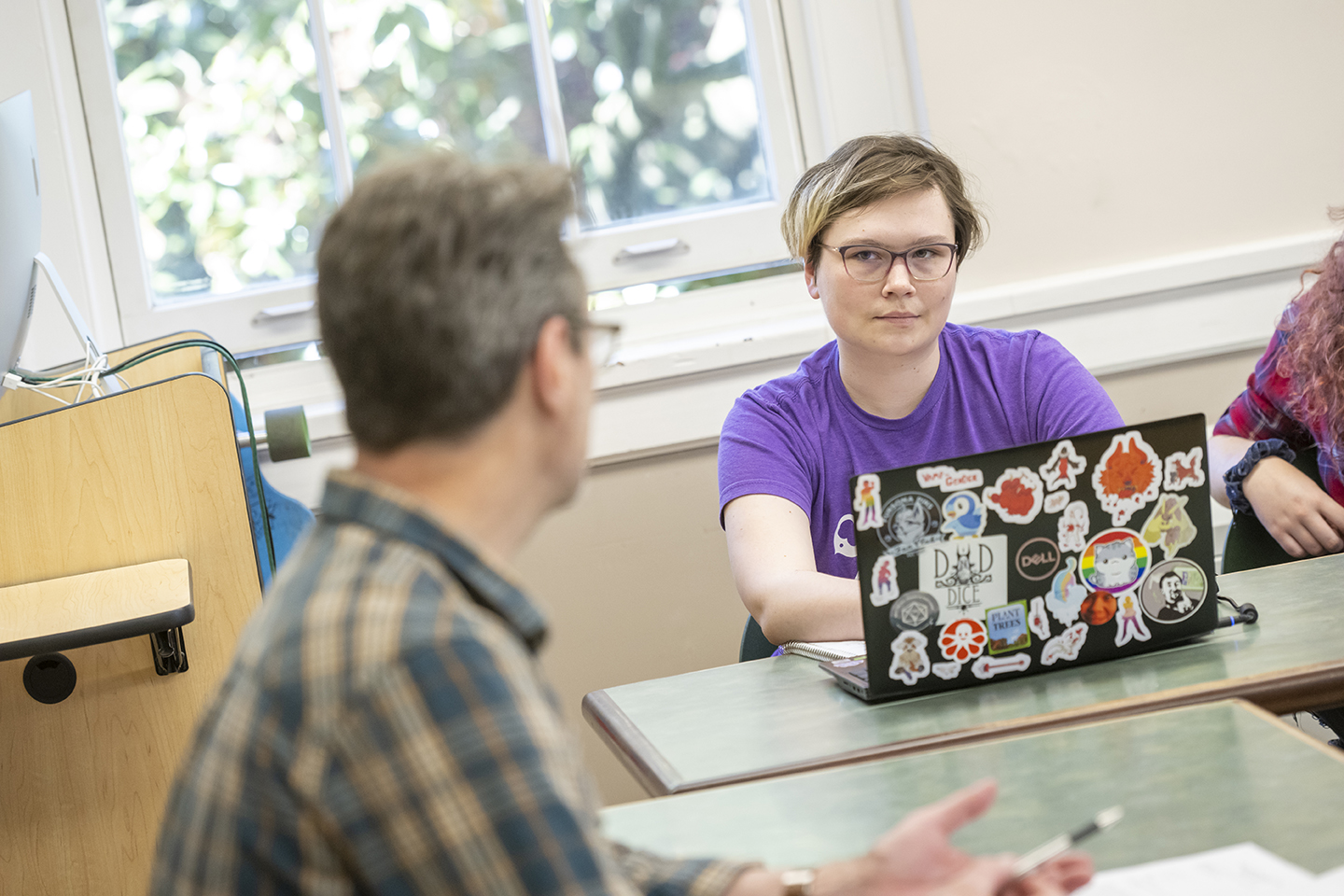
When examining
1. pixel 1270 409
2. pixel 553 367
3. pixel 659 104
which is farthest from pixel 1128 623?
pixel 659 104

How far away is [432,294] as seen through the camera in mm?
545

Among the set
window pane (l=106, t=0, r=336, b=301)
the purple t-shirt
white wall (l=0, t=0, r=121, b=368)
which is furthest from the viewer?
window pane (l=106, t=0, r=336, b=301)

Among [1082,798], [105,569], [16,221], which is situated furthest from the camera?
[16,221]

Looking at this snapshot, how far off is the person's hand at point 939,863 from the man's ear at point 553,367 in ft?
1.03

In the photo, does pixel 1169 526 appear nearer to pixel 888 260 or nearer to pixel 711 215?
pixel 888 260

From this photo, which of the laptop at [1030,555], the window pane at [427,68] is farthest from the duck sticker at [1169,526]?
the window pane at [427,68]

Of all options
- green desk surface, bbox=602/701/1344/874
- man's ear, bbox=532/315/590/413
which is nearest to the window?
green desk surface, bbox=602/701/1344/874

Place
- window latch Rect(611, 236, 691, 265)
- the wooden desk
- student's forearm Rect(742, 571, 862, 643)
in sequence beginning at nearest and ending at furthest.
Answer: student's forearm Rect(742, 571, 862, 643) → the wooden desk → window latch Rect(611, 236, 691, 265)

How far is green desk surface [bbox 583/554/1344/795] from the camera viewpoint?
939mm

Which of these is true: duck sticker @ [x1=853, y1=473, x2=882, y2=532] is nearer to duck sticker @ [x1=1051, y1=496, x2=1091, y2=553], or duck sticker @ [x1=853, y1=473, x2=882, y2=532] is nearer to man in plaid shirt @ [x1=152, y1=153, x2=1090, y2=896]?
duck sticker @ [x1=1051, y1=496, x2=1091, y2=553]

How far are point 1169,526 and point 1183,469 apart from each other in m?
0.05

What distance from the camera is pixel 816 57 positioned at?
2.25 m

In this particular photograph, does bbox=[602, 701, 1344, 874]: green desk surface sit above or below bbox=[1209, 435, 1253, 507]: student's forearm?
below

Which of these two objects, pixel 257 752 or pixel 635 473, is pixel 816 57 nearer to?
pixel 635 473
